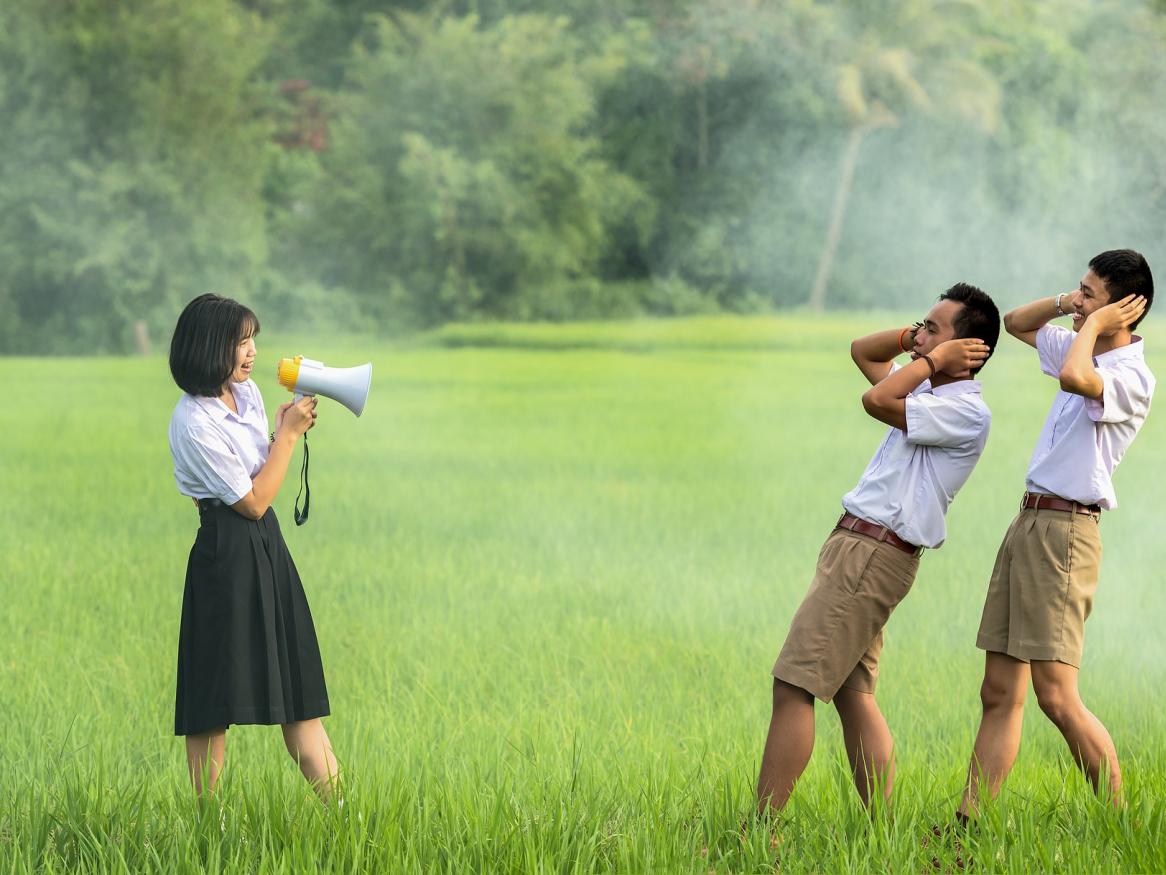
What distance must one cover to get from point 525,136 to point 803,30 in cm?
439

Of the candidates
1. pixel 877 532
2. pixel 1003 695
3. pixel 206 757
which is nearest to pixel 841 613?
pixel 877 532

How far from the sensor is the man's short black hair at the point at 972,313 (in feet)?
11.5

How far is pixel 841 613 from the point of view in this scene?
3453 mm

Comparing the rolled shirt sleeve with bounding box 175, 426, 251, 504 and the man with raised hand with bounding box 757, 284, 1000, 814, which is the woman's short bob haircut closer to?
the rolled shirt sleeve with bounding box 175, 426, 251, 504

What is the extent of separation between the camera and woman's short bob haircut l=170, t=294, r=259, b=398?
3.49 metres

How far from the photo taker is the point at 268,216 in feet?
76.0

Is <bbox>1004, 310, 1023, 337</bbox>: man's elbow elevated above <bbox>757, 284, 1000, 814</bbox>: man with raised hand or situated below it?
above

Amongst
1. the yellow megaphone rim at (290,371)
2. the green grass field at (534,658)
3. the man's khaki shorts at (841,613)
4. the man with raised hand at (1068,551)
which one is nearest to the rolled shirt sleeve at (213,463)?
the yellow megaphone rim at (290,371)

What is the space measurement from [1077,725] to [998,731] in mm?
179

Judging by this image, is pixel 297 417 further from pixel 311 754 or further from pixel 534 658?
pixel 534 658

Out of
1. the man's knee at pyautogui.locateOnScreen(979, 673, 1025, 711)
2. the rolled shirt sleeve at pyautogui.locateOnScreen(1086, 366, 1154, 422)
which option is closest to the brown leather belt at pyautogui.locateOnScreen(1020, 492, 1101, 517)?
the rolled shirt sleeve at pyautogui.locateOnScreen(1086, 366, 1154, 422)

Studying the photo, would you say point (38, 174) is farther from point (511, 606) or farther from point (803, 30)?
point (511, 606)

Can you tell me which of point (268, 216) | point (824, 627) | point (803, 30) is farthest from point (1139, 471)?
point (268, 216)

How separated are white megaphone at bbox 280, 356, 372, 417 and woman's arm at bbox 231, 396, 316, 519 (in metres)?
0.07
